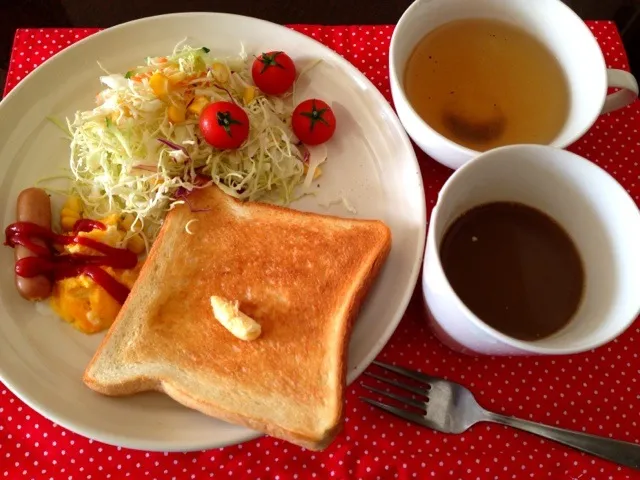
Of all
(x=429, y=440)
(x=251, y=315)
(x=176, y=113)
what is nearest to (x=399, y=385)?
(x=429, y=440)

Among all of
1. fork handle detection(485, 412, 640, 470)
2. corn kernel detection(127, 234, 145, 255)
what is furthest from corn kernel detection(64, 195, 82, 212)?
fork handle detection(485, 412, 640, 470)

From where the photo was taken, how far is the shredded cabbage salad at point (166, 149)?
2.07 metres

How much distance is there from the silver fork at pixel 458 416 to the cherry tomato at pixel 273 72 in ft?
3.58

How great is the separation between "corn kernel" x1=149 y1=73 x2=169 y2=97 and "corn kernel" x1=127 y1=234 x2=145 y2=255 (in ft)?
1.71

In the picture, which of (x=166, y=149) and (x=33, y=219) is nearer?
(x=33, y=219)

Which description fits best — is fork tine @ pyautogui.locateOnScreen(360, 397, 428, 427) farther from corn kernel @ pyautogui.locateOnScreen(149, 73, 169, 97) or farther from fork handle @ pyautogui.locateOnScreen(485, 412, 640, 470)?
corn kernel @ pyautogui.locateOnScreen(149, 73, 169, 97)

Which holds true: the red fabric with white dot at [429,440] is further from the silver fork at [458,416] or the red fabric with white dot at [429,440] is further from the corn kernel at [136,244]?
the corn kernel at [136,244]

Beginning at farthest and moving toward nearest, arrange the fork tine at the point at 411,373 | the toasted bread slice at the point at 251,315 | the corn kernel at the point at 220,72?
the corn kernel at the point at 220,72
the fork tine at the point at 411,373
the toasted bread slice at the point at 251,315

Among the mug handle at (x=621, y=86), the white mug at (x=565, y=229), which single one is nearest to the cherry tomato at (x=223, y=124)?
the white mug at (x=565, y=229)

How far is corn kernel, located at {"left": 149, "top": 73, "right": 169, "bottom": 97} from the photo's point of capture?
2.04m

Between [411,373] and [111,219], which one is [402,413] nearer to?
[411,373]

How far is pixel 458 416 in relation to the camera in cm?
180

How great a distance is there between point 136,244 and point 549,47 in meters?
1.62

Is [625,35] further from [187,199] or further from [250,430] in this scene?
[250,430]
